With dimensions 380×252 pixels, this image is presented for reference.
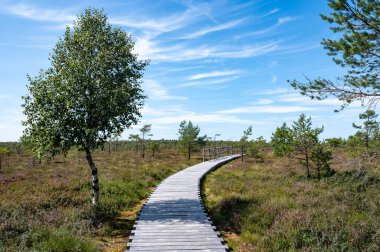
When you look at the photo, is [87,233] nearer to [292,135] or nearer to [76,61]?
[76,61]

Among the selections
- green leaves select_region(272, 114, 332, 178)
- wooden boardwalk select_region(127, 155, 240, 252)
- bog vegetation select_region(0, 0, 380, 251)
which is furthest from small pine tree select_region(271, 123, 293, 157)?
wooden boardwalk select_region(127, 155, 240, 252)

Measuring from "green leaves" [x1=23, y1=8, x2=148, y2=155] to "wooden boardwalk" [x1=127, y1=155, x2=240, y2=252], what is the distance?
3.78 m

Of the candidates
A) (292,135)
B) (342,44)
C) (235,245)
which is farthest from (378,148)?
(292,135)

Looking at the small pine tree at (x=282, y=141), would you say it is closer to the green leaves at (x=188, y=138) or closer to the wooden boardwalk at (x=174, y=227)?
the wooden boardwalk at (x=174, y=227)

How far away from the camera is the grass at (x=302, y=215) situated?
845 cm

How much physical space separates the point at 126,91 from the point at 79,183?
9.00m

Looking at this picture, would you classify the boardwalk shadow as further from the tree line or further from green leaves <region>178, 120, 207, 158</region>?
green leaves <region>178, 120, 207, 158</region>

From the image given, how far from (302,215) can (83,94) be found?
30.2 feet

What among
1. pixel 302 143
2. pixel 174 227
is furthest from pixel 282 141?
pixel 174 227

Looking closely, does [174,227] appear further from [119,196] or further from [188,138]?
[188,138]

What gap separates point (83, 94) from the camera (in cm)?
1222

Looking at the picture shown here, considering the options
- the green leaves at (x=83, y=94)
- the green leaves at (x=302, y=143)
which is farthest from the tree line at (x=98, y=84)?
the green leaves at (x=302, y=143)

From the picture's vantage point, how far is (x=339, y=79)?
11758 millimetres

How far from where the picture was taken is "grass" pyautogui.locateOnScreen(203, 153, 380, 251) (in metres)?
8.45
